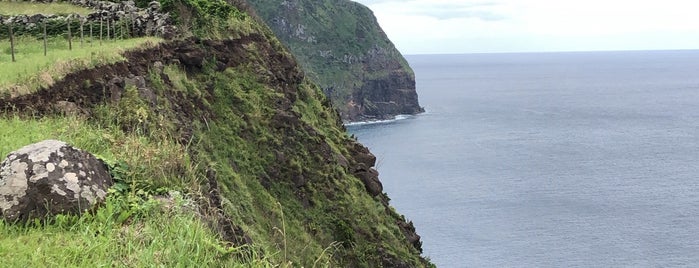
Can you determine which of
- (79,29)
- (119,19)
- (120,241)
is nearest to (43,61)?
(79,29)

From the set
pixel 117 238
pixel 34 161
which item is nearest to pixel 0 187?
pixel 34 161

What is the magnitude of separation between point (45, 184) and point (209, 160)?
12589 mm

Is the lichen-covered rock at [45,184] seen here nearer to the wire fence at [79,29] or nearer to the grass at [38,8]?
the wire fence at [79,29]

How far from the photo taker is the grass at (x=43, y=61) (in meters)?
15.9

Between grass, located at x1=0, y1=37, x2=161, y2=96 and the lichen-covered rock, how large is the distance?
26.4 ft

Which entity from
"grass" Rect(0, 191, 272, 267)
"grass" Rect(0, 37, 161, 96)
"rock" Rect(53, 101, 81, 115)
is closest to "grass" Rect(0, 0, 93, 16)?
"grass" Rect(0, 37, 161, 96)

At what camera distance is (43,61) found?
19469mm

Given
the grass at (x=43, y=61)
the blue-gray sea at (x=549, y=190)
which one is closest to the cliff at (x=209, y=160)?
the grass at (x=43, y=61)

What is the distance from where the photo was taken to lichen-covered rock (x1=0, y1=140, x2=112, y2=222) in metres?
7.91

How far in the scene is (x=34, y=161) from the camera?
8156mm

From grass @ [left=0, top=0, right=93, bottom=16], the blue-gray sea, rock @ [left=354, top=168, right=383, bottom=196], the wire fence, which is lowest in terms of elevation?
the blue-gray sea

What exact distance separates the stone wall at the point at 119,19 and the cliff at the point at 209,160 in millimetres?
849

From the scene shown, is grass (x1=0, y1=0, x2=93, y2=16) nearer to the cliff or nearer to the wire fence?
the wire fence

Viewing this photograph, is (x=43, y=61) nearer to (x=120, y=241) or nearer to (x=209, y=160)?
(x=209, y=160)
